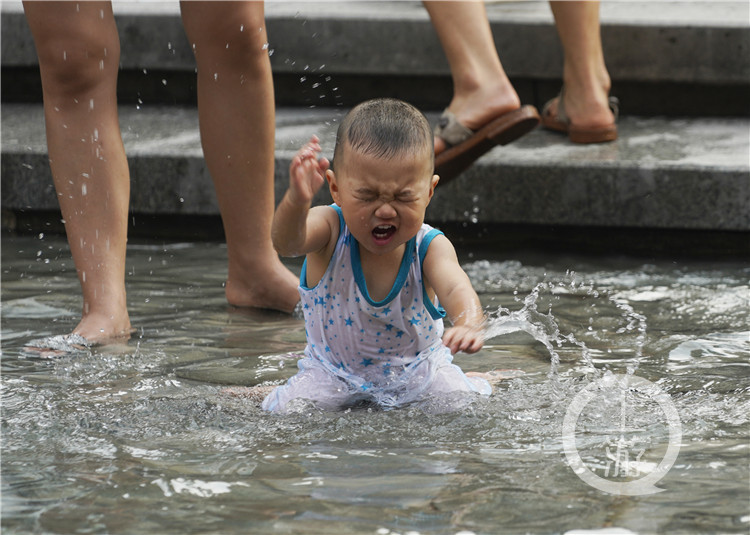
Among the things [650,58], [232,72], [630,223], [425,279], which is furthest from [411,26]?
[425,279]

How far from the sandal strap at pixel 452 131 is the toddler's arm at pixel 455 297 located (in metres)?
1.30

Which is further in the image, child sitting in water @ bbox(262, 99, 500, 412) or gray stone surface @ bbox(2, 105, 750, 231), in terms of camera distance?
gray stone surface @ bbox(2, 105, 750, 231)

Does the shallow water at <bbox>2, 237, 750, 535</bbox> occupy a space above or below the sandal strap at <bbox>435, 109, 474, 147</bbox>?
below

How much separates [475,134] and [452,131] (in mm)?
83

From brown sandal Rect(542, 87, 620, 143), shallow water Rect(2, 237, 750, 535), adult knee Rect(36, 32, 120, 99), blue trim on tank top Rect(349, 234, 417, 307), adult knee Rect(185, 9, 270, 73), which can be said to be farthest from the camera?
brown sandal Rect(542, 87, 620, 143)

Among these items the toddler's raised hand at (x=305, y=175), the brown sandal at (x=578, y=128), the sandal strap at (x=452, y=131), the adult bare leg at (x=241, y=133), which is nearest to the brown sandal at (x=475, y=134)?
the sandal strap at (x=452, y=131)

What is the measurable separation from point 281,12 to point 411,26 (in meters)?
0.69

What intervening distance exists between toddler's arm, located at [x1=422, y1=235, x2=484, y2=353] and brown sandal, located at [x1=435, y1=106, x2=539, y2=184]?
1.29 metres

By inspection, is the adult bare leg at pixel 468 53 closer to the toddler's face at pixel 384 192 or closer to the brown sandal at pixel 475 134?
the brown sandal at pixel 475 134

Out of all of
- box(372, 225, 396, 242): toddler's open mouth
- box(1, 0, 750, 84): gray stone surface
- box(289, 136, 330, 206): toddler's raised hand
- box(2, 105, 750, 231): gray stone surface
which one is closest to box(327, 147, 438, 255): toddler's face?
box(372, 225, 396, 242): toddler's open mouth

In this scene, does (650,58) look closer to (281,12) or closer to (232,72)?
(281,12)

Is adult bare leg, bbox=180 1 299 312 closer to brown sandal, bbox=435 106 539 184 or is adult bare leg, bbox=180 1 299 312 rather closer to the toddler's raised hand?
brown sandal, bbox=435 106 539 184

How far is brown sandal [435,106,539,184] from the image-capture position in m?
3.95

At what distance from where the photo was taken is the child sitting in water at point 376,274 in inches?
99.2
